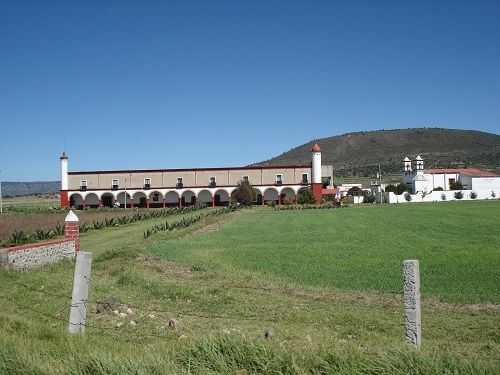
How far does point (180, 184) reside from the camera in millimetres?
84188

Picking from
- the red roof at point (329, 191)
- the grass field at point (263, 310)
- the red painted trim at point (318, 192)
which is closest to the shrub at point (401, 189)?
the red roof at point (329, 191)

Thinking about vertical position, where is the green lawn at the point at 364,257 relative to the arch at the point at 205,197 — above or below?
below

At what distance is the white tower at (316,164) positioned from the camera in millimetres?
80750

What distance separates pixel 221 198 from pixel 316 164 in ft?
49.4

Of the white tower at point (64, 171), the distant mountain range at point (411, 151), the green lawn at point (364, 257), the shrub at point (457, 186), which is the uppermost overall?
the distant mountain range at point (411, 151)

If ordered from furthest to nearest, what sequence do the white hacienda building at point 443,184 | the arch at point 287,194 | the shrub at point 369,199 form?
the white hacienda building at point 443,184, the shrub at point 369,199, the arch at point 287,194

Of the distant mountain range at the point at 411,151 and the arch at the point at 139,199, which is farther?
the distant mountain range at the point at 411,151

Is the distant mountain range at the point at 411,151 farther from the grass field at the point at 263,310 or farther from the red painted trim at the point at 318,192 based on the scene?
the grass field at the point at 263,310

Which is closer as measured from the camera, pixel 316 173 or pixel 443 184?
pixel 316 173

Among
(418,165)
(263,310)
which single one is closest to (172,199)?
(418,165)

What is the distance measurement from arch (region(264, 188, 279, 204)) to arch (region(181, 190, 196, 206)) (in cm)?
1074

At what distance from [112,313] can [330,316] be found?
4.05 m

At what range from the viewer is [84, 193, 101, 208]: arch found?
8425 cm

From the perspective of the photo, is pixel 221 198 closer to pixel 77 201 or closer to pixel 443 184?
pixel 77 201
